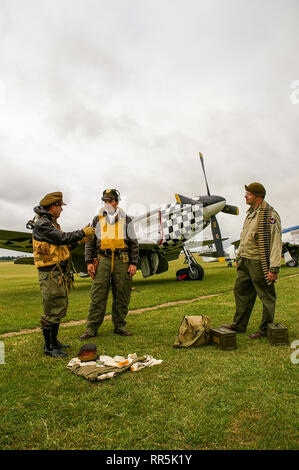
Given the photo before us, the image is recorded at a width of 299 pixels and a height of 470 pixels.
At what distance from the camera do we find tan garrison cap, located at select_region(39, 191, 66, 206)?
381cm

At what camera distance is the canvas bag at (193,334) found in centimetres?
366

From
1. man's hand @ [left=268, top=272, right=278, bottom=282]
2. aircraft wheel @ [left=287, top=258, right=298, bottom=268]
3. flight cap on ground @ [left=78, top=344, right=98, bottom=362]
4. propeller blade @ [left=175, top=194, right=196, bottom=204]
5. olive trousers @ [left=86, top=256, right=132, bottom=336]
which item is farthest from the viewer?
aircraft wheel @ [left=287, top=258, right=298, bottom=268]

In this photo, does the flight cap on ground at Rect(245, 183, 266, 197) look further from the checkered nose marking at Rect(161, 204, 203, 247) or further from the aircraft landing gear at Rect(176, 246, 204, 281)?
the aircraft landing gear at Rect(176, 246, 204, 281)

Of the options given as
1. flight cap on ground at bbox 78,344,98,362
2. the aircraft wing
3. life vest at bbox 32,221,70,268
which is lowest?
flight cap on ground at bbox 78,344,98,362

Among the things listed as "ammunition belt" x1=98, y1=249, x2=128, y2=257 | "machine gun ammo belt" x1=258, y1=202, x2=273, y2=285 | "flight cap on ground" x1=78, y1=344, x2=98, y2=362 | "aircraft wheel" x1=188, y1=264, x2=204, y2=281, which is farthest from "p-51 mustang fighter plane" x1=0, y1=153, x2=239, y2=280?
"flight cap on ground" x1=78, y1=344, x2=98, y2=362

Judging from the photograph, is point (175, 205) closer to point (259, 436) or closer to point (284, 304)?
point (284, 304)

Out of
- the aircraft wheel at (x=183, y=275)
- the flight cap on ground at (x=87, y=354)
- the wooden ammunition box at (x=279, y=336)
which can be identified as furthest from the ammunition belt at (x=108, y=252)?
the aircraft wheel at (x=183, y=275)

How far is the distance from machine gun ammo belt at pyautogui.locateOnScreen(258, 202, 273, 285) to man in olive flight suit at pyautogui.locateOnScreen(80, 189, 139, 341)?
1.95 m

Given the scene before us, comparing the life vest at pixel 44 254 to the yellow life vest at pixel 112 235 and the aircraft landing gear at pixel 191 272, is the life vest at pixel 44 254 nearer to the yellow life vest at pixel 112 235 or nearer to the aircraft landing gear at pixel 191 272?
the yellow life vest at pixel 112 235

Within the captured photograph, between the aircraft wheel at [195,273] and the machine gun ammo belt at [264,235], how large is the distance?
10148mm

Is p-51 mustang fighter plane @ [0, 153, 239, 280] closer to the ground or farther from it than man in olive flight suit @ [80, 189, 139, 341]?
farther from it

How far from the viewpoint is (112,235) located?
462 cm

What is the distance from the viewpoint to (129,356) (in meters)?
3.25

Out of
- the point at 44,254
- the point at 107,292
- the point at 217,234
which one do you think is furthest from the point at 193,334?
the point at 217,234
